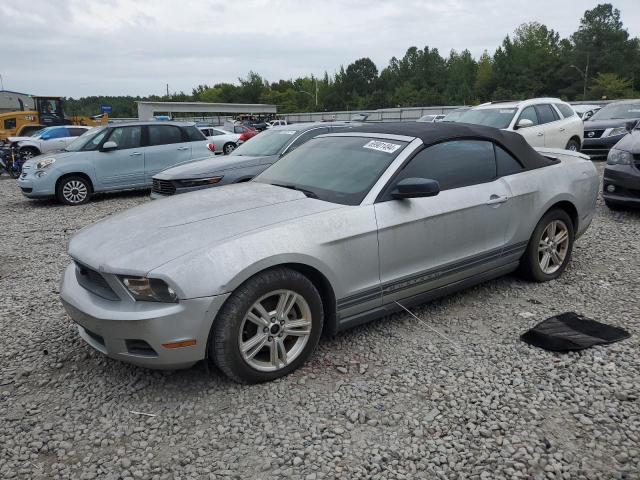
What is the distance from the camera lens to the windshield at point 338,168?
3631 mm

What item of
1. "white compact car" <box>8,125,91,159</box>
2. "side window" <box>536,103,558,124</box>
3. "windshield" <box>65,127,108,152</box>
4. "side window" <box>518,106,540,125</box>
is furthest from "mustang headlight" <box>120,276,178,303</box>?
"white compact car" <box>8,125,91,159</box>

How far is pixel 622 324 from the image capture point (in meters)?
3.86

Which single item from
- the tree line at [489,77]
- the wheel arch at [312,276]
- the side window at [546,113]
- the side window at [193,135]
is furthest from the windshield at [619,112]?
the tree line at [489,77]

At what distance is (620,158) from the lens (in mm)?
7031

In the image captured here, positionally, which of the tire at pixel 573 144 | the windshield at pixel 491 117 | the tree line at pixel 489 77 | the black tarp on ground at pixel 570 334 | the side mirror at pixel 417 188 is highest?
the tree line at pixel 489 77

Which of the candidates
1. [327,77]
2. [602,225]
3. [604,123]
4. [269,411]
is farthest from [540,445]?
[327,77]

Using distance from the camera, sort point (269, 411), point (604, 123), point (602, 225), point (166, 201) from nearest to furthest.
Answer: point (269, 411) → point (166, 201) → point (602, 225) → point (604, 123)

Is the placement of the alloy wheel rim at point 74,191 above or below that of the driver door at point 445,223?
below

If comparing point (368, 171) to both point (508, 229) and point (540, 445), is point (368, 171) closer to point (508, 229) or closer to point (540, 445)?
point (508, 229)

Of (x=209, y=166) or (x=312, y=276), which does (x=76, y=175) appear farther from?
(x=312, y=276)

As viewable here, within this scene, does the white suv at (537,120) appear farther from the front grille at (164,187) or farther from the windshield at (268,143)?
the front grille at (164,187)

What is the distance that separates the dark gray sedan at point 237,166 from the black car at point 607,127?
758 cm

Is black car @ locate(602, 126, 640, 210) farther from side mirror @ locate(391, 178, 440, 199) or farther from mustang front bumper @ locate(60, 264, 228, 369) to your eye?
mustang front bumper @ locate(60, 264, 228, 369)

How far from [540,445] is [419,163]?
2066 millimetres
